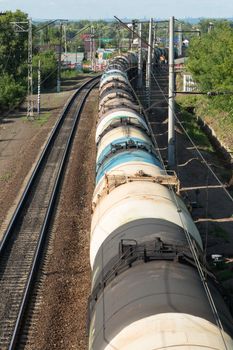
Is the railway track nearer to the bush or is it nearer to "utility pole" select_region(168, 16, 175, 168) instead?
"utility pole" select_region(168, 16, 175, 168)

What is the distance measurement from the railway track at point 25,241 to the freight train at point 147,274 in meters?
3.56

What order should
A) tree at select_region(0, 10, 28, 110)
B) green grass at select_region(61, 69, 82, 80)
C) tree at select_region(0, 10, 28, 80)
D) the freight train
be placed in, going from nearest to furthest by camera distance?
1. the freight train
2. tree at select_region(0, 10, 28, 110)
3. tree at select_region(0, 10, 28, 80)
4. green grass at select_region(61, 69, 82, 80)

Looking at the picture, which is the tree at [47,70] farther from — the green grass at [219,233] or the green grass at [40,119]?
the green grass at [219,233]

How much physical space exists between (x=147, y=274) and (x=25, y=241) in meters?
11.1

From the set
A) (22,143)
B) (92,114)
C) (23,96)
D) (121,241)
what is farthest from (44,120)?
(121,241)

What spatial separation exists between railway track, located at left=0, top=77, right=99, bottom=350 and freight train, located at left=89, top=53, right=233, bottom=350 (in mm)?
3557

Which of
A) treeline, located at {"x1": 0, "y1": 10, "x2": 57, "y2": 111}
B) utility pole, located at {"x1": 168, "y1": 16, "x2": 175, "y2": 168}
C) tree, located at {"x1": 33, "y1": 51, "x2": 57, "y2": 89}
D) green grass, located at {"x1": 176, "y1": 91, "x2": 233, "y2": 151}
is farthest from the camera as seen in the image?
tree, located at {"x1": 33, "y1": 51, "x2": 57, "y2": 89}

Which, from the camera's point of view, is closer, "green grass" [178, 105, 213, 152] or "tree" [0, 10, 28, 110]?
"green grass" [178, 105, 213, 152]

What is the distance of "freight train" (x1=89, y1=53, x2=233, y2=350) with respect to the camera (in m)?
7.47

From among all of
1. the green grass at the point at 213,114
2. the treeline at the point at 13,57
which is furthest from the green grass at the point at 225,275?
the treeline at the point at 13,57

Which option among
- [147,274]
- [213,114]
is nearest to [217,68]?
[213,114]

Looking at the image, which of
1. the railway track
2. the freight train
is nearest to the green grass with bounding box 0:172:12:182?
the railway track

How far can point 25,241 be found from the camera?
1930cm

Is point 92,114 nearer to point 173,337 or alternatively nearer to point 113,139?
point 113,139
